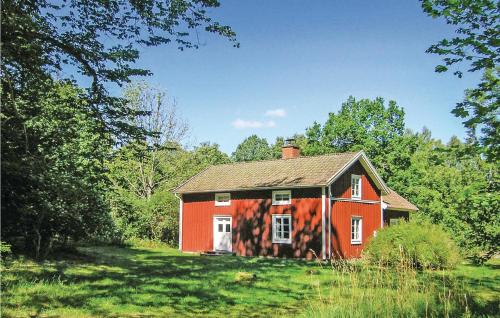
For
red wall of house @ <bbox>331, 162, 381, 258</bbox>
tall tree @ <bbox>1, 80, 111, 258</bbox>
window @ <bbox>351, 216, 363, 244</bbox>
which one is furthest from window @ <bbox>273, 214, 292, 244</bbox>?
tall tree @ <bbox>1, 80, 111, 258</bbox>

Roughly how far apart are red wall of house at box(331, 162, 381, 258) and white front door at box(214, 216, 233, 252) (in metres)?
6.39

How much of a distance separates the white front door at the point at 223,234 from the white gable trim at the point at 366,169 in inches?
278

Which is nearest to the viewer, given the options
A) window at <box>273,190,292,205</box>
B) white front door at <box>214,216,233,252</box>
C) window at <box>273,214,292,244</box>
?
window at <box>273,214,292,244</box>

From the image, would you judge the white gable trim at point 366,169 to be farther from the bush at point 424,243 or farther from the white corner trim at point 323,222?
the bush at point 424,243

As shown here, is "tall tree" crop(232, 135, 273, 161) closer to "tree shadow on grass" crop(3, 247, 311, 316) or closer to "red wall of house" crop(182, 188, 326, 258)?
"red wall of house" crop(182, 188, 326, 258)

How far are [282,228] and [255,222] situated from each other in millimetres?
1756

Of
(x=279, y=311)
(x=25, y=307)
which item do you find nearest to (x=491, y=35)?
(x=279, y=311)

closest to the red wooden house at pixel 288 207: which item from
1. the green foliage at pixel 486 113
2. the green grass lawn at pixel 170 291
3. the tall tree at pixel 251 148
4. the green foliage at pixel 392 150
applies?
the green foliage at pixel 392 150

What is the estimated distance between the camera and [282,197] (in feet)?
82.4

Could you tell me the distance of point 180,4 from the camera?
1016 cm

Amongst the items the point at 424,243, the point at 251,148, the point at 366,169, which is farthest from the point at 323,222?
the point at 251,148

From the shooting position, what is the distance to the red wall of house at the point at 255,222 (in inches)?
938

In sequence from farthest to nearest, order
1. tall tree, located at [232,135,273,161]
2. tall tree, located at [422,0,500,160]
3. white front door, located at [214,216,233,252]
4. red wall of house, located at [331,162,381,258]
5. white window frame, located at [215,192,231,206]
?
1. tall tree, located at [232,135,273,161]
2. white window frame, located at [215,192,231,206]
3. white front door, located at [214,216,233,252]
4. red wall of house, located at [331,162,381,258]
5. tall tree, located at [422,0,500,160]

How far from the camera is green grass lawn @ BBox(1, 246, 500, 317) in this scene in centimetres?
858
